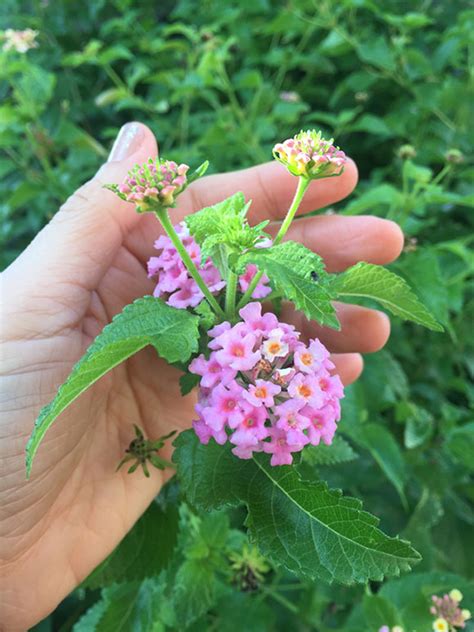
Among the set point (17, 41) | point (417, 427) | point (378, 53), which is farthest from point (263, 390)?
point (17, 41)

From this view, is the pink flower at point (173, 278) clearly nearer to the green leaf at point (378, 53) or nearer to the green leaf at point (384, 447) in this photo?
the green leaf at point (384, 447)

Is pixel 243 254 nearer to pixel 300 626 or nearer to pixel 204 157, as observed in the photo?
pixel 300 626

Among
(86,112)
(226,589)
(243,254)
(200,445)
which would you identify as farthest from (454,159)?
(86,112)

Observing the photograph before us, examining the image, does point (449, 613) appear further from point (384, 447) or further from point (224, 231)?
point (224, 231)

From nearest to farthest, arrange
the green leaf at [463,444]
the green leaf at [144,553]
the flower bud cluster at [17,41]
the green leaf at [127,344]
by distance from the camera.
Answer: the green leaf at [127,344]
the green leaf at [144,553]
the green leaf at [463,444]
the flower bud cluster at [17,41]

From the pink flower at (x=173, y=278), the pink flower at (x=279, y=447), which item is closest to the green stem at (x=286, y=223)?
the pink flower at (x=173, y=278)

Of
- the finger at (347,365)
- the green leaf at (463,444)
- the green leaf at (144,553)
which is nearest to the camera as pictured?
the green leaf at (144,553)
